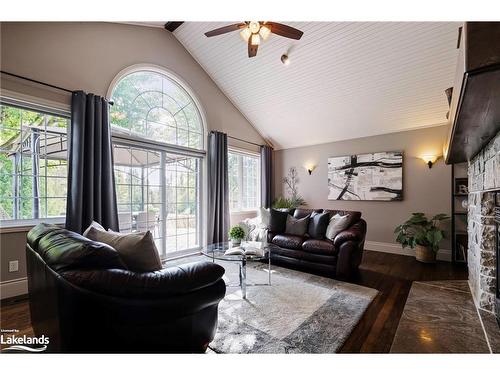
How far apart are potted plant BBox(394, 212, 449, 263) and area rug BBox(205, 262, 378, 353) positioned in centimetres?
184

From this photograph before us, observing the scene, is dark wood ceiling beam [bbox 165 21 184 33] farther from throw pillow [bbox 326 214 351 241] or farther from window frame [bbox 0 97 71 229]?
throw pillow [bbox 326 214 351 241]

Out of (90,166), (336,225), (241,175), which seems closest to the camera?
(90,166)

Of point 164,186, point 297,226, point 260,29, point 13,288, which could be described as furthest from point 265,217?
point 13,288

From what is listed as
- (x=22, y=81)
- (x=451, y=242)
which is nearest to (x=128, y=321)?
(x=22, y=81)

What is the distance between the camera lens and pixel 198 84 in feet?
15.0

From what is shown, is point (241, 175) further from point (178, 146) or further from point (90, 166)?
point (90, 166)

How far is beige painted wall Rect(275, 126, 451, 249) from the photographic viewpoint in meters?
4.19

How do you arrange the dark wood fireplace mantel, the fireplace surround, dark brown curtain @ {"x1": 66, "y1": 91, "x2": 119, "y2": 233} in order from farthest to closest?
dark brown curtain @ {"x1": 66, "y1": 91, "x2": 119, "y2": 233}, the fireplace surround, the dark wood fireplace mantel

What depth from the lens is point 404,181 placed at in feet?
14.8

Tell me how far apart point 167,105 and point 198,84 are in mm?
826

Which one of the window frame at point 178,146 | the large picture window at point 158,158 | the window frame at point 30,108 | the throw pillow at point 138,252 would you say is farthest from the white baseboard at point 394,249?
the window frame at point 30,108

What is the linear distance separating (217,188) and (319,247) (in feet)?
7.37

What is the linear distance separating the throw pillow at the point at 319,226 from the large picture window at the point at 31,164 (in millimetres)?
3597

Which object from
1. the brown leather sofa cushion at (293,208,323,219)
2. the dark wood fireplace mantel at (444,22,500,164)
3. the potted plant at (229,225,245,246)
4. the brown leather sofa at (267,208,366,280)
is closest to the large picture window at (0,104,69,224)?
the potted plant at (229,225,245,246)
